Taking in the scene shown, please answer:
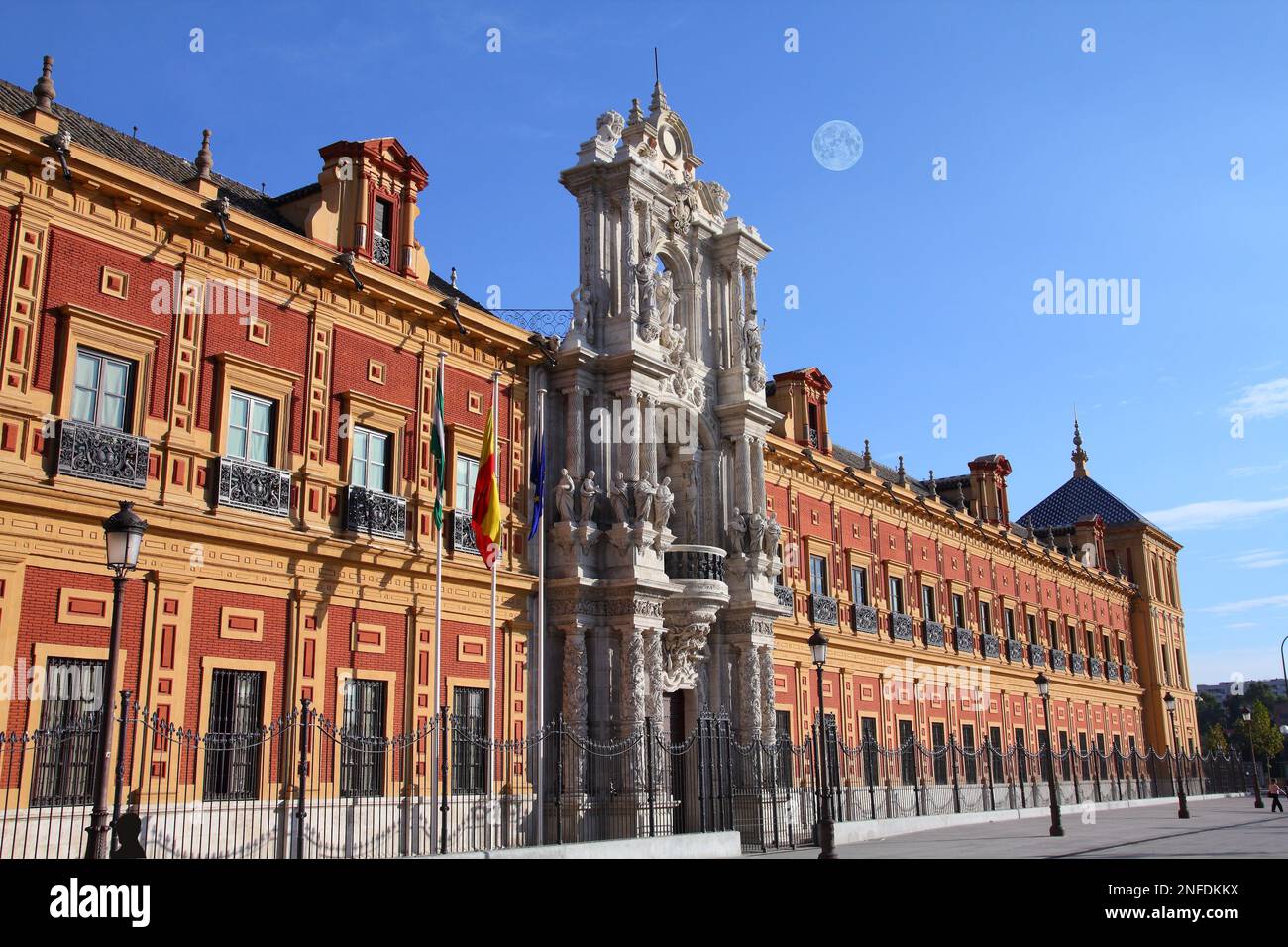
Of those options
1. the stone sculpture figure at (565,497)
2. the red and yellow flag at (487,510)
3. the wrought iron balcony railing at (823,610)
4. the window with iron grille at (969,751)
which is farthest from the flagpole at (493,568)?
the window with iron grille at (969,751)

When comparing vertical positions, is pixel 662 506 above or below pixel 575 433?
below

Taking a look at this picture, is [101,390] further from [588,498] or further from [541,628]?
[588,498]

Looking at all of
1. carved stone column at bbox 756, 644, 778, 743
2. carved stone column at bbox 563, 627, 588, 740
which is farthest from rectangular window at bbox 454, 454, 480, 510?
carved stone column at bbox 756, 644, 778, 743

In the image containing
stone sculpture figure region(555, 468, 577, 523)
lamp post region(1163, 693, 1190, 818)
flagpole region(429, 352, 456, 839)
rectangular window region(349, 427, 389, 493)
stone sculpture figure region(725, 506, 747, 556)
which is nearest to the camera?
flagpole region(429, 352, 456, 839)

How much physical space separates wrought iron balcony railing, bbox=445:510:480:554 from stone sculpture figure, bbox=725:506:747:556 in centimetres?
688

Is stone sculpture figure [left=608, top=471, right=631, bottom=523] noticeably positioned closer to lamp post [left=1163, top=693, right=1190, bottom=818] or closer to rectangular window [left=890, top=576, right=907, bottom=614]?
rectangular window [left=890, top=576, right=907, bottom=614]

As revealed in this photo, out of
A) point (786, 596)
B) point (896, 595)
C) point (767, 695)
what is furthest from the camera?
point (896, 595)

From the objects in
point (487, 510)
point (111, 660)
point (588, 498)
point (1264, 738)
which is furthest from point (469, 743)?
point (1264, 738)

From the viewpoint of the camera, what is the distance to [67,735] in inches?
555

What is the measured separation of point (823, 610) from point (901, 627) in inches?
205

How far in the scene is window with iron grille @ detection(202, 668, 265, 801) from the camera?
15844 mm
